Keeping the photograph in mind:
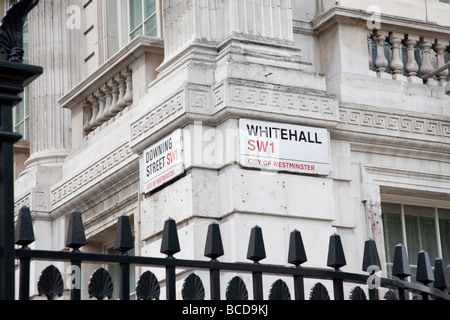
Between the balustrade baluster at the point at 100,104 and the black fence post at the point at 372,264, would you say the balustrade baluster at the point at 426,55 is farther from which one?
the black fence post at the point at 372,264

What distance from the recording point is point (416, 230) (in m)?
12.2

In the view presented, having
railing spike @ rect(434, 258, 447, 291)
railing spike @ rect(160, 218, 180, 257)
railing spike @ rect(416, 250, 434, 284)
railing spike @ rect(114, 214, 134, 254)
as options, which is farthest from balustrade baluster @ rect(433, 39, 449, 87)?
railing spike @ rect(114, 214, 134, 254)

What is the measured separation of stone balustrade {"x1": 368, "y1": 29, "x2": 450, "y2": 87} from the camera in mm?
11945

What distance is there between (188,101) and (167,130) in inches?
20.2

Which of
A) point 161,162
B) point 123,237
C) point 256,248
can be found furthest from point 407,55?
point 123,237

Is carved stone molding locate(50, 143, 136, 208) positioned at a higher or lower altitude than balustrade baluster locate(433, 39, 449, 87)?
lower

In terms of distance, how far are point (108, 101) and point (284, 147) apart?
3.72 m

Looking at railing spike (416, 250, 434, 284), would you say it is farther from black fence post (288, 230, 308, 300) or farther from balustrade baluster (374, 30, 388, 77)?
balustrade baluster (374, 30, 388, 77)

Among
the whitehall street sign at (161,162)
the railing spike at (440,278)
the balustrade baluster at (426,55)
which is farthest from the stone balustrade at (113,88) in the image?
the railing spike at (440,278)

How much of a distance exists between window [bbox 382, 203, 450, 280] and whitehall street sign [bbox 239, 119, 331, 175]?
5.12 feet

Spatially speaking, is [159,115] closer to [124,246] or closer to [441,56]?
[441,56]

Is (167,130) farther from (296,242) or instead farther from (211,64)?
(296,242)

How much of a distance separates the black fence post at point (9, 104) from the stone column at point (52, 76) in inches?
382

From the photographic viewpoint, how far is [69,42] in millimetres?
15477
